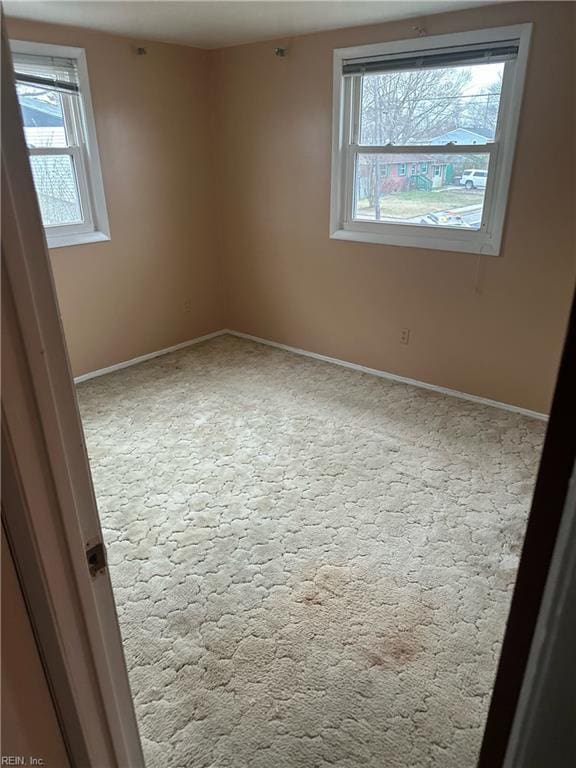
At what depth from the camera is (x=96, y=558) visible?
0.85 meters

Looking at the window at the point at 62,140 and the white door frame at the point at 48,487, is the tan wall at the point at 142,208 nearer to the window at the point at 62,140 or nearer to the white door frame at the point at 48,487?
the window at the point at 62,140

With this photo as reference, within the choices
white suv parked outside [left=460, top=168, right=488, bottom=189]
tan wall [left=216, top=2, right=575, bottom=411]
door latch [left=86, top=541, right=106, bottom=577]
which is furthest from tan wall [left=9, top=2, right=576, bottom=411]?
door latch [left=86, top=541, right=106, bottom=577]

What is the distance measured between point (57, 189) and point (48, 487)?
342 cm

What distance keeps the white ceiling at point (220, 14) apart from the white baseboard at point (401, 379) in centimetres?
228

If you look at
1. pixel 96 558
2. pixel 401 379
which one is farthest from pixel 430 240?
pixel 96 558

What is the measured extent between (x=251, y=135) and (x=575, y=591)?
417cm

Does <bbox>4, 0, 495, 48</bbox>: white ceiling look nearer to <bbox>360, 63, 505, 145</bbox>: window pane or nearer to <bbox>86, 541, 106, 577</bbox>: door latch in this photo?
<bbox>360, 63, 505, 145</bbox>: window pane

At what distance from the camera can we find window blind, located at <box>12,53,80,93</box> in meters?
3.14

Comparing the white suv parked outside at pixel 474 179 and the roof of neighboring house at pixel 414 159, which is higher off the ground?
the roof of neighboring house at pixel 414 159

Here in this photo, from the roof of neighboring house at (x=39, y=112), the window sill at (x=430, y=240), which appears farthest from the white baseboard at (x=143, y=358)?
the roof of neighboring house at (x=39, y=112)

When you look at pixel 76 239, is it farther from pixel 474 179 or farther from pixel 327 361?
pixel 474 179

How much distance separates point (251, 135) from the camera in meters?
4.04

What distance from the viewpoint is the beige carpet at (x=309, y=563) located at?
1538 millimetres

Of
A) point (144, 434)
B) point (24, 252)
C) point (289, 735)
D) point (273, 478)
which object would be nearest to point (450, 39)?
point (273, 478)
